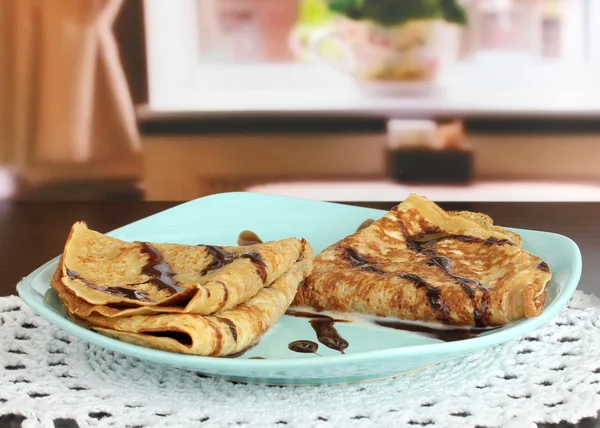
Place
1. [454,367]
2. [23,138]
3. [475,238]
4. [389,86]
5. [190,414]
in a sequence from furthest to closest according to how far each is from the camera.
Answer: [23,138], [389,86], [475,238], [454,367], [190,414]

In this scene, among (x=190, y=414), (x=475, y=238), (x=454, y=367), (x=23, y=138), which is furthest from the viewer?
(x=23, y=138)

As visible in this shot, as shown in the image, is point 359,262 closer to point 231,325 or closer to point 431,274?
point 431,274

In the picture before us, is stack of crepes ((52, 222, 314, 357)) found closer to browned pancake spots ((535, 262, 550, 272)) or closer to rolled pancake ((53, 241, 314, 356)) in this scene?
rolled pancake ((53, 241, 314, 356))

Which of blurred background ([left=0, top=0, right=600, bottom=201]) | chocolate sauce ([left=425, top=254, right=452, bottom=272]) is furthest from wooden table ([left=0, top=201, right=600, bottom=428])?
chocolate sauce ([left=425, top=254, right=452, bottom=272])

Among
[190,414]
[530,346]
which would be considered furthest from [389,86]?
[190,414]

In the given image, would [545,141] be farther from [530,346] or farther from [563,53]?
[530,346]

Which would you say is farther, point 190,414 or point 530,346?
point 530,346

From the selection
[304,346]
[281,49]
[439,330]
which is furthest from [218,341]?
[281,49]
